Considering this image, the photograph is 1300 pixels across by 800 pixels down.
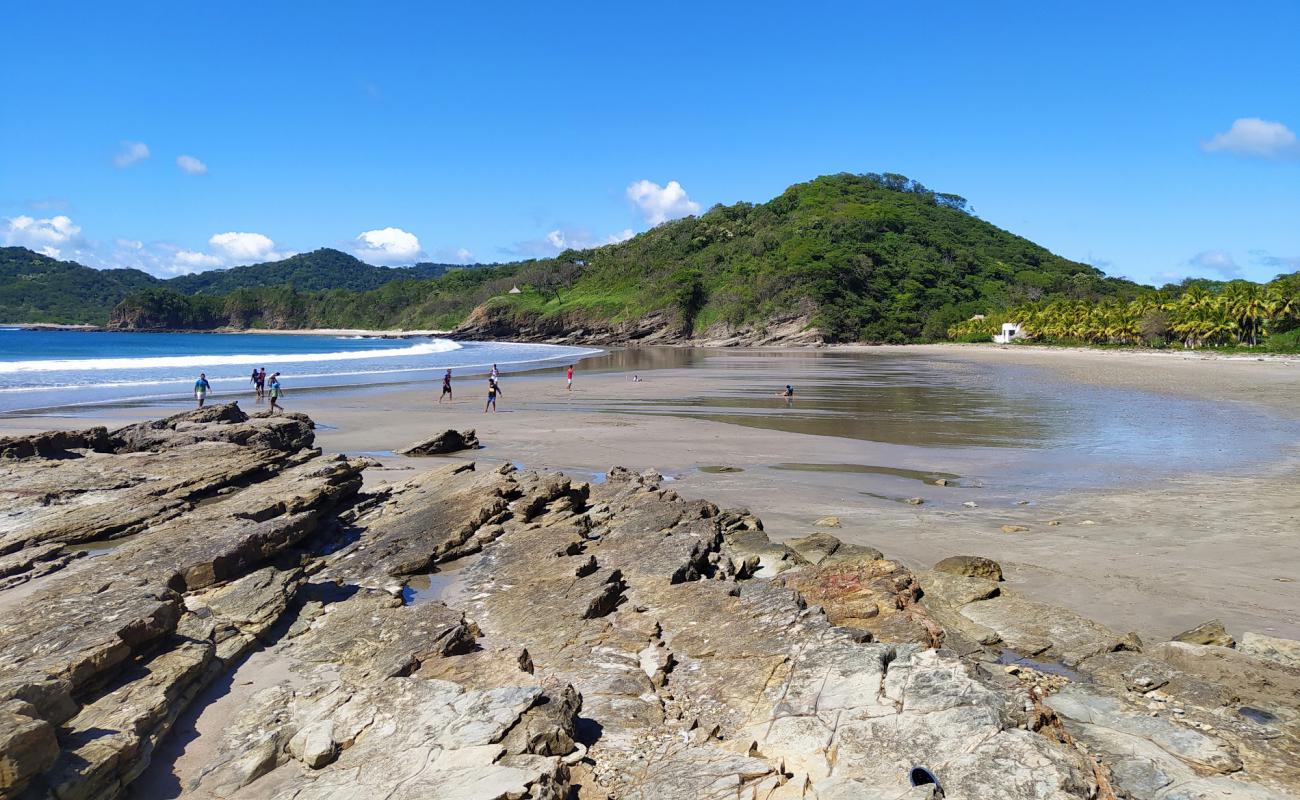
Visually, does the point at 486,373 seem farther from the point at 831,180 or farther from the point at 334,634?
the point at 831,180

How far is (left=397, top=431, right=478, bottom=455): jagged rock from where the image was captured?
21.9 meters

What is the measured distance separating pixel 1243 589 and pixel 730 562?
6.78 m

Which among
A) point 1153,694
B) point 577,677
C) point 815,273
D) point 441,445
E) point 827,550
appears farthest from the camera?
point 815,273

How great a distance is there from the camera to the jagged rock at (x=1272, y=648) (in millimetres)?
7641

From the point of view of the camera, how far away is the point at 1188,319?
3024 inches

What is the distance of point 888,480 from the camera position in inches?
705

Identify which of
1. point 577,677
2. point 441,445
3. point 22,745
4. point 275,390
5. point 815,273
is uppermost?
point 815,273

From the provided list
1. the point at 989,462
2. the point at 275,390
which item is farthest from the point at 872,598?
the point at 275,390

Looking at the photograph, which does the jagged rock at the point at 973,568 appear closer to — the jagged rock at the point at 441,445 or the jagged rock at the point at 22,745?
the jagged rock at the point at 22,745

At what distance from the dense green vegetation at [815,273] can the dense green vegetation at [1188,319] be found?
64.5 ft

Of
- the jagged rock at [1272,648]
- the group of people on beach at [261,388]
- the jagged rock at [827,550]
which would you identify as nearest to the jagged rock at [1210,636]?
the jagged rock at [1272,648]

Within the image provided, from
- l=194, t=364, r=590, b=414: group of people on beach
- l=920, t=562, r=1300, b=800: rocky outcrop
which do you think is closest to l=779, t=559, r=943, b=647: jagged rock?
l=920, t=562, r=1300, b=800: rocky outcrop

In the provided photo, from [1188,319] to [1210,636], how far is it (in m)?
84.5

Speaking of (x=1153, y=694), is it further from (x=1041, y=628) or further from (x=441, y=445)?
(x=441, y=445)
